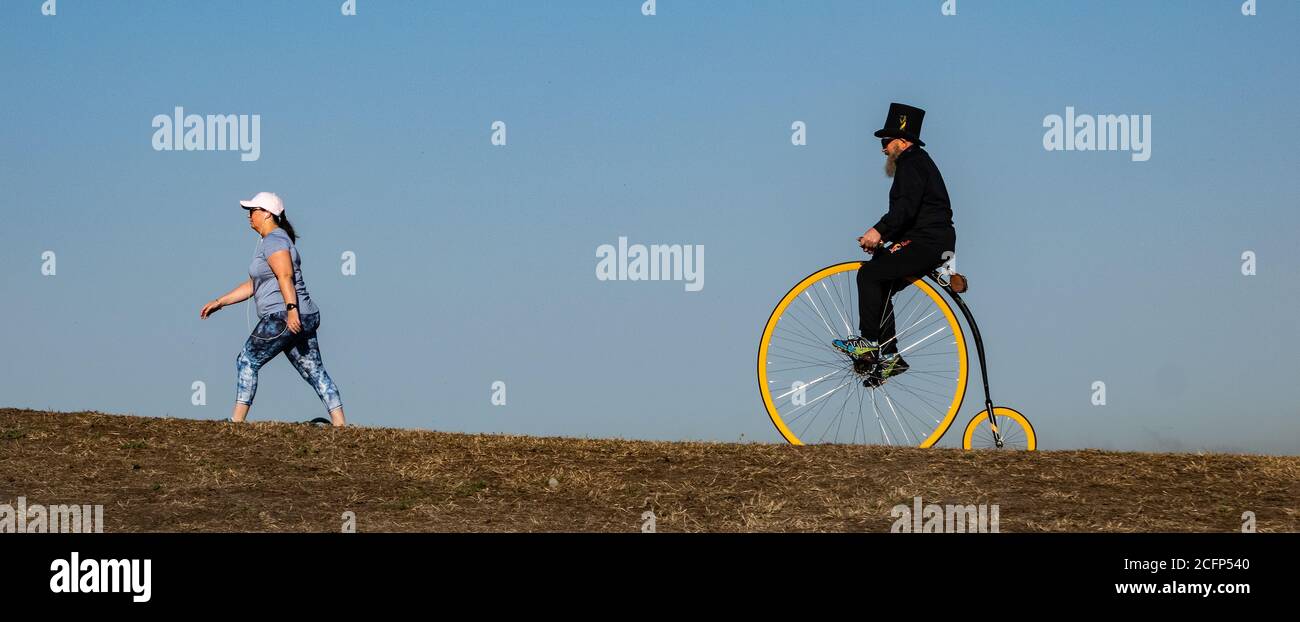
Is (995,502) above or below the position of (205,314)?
below

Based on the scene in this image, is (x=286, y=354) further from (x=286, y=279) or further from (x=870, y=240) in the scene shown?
(x=870, y=240)

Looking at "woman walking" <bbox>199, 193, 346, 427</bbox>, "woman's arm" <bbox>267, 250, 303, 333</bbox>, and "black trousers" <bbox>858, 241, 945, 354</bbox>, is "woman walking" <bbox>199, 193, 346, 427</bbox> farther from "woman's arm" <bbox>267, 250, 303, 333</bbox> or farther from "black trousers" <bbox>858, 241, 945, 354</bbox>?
"black trousers" <bbox>858, 241, 945, 354</bbox>

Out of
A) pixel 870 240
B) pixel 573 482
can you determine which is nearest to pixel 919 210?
pixel 870 240

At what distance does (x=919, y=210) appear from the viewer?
11.4 meters

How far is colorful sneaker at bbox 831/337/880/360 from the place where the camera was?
11508mm

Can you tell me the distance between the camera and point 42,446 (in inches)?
461

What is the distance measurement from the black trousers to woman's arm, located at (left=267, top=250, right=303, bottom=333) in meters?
4.96

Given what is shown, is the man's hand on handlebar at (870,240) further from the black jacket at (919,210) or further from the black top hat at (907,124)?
the black top hat at (907,124)

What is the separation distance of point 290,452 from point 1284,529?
768cm

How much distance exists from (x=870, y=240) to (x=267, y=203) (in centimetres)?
545

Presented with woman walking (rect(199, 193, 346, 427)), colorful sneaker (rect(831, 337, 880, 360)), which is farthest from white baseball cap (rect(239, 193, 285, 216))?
colorful sneaker (rect(831, 337, 880, 360))
